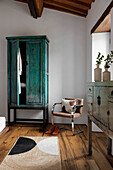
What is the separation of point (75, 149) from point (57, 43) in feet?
9.08

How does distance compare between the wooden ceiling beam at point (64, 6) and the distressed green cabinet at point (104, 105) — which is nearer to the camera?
the distressed green cabinet at point (104, 105)

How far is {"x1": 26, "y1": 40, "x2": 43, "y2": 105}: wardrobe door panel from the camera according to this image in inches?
133

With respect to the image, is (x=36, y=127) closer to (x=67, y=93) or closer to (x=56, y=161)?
(x=67, y=93)

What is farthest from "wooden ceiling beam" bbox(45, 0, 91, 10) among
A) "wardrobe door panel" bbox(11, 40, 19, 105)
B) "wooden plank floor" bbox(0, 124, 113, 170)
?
"wooden plank floor" bbox(0, 124, 113, 170)

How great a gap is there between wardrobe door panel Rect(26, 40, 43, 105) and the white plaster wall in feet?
1.82

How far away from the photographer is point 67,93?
3.86 meters

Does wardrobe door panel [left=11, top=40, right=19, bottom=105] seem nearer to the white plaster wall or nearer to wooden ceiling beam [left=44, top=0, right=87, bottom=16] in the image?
the white plaster wall

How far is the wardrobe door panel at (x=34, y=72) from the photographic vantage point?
3.39 metres

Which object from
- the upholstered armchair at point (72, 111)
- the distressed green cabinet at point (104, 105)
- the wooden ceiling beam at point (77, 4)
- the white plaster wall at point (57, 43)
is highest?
the wooden ceiling beam at point (77, 4)

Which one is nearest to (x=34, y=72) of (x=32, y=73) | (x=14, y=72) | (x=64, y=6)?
(x=32, y=73)

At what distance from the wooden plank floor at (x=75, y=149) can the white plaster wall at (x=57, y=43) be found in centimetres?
88

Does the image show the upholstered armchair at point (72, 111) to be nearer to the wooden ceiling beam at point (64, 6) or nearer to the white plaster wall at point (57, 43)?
the white plaster wall at point (57, 43)

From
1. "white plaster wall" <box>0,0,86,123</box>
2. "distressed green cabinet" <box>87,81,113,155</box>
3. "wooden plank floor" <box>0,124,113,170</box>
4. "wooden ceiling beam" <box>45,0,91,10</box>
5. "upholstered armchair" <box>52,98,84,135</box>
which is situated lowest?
"wooden plank floor" <box>0,124,113,170</box>

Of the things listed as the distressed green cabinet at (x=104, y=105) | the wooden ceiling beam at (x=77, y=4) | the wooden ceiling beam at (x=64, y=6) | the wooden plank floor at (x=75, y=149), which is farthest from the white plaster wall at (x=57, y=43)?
the distressed green cabinet at (x=104, y=105)
